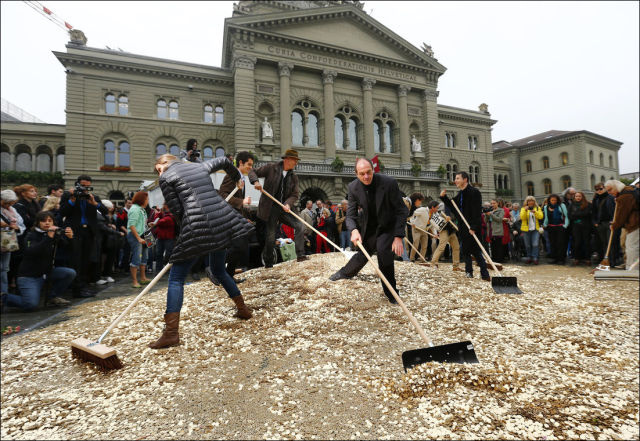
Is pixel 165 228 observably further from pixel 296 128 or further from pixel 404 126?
pixel 404 126

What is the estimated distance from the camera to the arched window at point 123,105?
2527cm

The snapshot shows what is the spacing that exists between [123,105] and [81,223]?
23.9 m

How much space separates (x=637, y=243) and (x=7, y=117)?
6442cm

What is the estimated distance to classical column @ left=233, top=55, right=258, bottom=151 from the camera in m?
24.8

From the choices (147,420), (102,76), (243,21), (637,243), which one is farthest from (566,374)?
(102,76)

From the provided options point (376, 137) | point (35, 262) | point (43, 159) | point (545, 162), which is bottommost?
point (35, 262)

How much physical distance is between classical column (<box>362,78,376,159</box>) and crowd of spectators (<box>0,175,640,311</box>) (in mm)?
18195

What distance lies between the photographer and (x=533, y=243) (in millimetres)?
10203

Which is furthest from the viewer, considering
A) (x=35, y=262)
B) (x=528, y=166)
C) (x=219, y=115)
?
(x=528, y=166)

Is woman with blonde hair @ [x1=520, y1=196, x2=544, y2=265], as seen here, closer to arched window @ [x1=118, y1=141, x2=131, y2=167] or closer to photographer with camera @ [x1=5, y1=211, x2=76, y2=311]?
photographer with camera @ [x1=5, y1=211, x2=76, y2=311]

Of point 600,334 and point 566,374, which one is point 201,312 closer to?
point 566,374

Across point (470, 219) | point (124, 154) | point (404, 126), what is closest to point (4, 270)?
point (470, 219)

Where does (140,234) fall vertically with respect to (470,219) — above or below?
below

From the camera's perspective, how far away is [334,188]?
83.8ft
